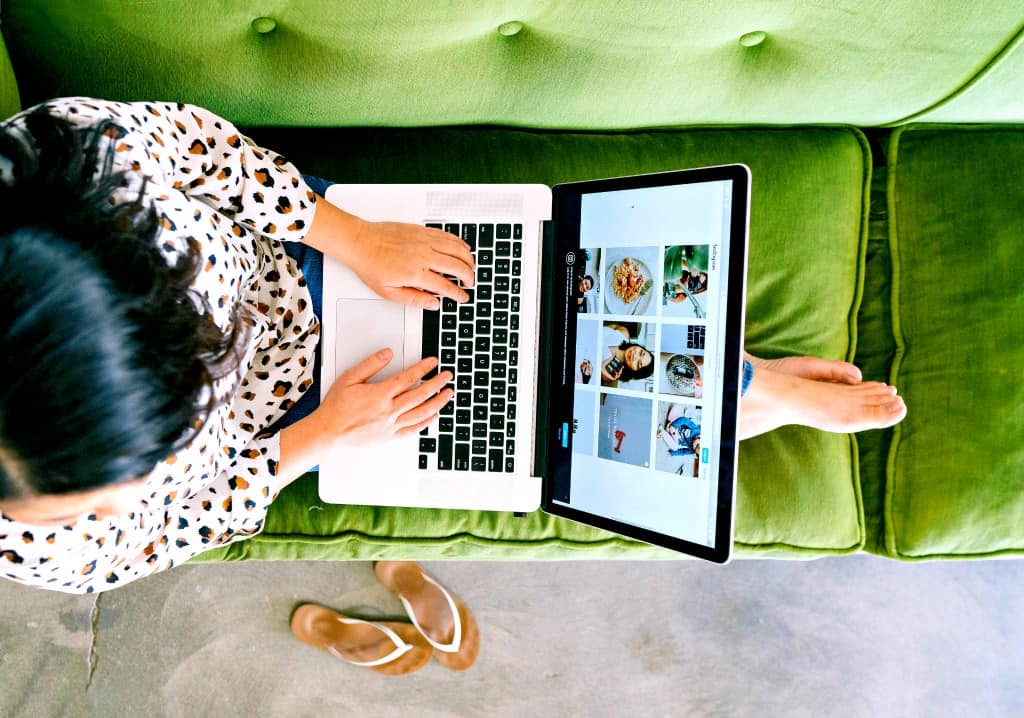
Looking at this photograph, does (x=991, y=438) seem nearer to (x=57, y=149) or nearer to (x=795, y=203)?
(x=795, y=203)

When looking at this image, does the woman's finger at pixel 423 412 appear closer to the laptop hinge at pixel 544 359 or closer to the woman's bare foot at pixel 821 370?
the laptop hinge at pixel 544 359

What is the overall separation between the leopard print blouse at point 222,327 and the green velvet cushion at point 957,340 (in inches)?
35.7

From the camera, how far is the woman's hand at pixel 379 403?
0.85 metres

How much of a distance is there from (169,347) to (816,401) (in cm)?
85

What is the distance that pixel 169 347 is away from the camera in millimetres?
561

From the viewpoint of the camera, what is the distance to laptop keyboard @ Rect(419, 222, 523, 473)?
0.89m

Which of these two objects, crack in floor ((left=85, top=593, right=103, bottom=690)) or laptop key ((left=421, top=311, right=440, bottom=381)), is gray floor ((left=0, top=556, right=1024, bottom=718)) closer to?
crack in floor ((left=85, top=593, right=103, bottom=690))

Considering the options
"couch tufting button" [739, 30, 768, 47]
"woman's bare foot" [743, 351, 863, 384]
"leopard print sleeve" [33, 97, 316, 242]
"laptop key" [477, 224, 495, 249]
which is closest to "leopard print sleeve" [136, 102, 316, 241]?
"leopard print sleeve" [33, 97, 316, 242]

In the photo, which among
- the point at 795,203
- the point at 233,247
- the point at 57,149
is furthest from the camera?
the point at 795,203

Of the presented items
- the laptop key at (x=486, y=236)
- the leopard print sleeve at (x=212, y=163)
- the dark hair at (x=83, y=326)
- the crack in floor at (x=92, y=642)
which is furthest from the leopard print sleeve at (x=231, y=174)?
the crack in floor at (x=92, y=642)

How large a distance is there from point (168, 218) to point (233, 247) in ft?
0.41

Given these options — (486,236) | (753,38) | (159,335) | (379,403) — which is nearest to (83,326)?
(159,335)

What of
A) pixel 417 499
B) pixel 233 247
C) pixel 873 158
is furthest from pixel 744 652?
pixel 233 247

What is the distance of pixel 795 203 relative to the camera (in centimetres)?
104
